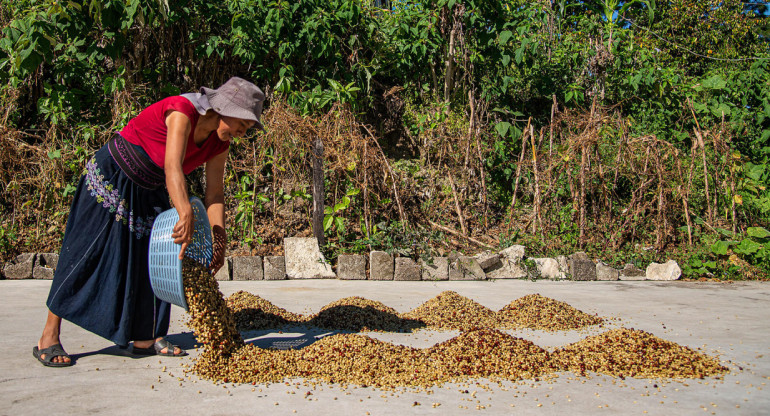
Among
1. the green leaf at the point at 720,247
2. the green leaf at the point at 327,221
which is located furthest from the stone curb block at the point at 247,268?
the green leaf at the point at 720,247

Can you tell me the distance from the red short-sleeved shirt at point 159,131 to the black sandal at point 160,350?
94 cm

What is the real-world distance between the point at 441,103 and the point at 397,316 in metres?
4.60

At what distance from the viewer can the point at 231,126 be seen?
304 centimetres

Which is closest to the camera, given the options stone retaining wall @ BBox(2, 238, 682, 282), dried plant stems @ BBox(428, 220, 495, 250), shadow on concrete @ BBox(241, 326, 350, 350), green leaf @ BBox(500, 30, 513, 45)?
shadow on concrete @ BBox(241, 326, 350, 350)

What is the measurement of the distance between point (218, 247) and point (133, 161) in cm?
61

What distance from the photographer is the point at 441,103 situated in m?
8.32

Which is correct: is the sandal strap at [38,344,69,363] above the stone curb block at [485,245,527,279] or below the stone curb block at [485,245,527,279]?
below

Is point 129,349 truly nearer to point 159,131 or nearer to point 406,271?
point 159,131

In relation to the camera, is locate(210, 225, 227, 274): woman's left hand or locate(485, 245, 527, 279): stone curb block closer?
locate(210, 225, 227, 274): woman's left hand

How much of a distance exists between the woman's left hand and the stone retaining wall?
3137 mm

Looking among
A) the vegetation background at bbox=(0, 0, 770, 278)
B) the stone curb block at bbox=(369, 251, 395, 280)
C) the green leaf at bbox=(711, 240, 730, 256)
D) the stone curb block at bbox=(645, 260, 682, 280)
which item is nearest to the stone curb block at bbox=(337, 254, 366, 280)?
the stone curb block at bbox=(369, 251, 395, 280)

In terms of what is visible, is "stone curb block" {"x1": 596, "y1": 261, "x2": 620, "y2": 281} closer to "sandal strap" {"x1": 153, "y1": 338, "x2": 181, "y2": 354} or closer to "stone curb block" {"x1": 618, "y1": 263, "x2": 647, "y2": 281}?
"stone curb block" {"x1": 618, "y1": 263, "x2": 647, "y2": 281}

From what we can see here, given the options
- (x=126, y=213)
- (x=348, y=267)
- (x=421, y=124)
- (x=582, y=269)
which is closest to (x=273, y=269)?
(x=348, y=267)

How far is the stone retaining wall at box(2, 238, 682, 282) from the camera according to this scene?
6.41 meters
